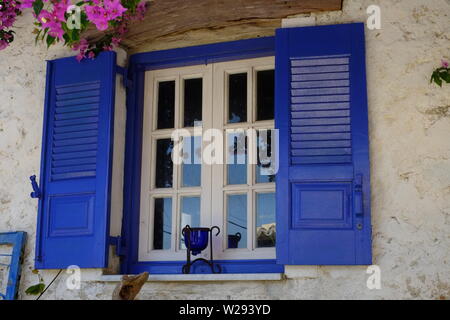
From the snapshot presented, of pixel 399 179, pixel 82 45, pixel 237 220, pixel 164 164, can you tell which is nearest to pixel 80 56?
pixel 82 45

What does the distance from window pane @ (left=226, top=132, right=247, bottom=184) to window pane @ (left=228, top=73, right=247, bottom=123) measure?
117 millimetres

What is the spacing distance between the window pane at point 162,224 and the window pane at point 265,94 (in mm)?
804

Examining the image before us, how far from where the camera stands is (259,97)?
16.4 feet

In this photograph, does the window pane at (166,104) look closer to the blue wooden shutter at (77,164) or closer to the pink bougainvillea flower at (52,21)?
the blue wooden shutter at (77,164)

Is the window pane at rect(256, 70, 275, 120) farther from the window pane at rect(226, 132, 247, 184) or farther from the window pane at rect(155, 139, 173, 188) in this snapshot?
the window pane at rect(155, 139, 173, 188)

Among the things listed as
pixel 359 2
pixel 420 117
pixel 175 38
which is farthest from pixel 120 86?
pixel 420 117

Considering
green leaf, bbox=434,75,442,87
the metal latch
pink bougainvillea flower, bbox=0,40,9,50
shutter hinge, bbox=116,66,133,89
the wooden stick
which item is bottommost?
the wooden stick

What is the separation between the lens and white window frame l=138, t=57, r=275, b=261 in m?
4.81

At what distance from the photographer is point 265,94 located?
196 inches

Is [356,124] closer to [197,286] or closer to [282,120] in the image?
[282,120]

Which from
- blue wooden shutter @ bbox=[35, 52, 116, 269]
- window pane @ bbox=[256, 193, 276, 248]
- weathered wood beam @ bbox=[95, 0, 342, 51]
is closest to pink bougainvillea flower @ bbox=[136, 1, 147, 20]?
weathered wood beam @ bbox=[95, 0, 342, 51]

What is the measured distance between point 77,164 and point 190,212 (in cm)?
76

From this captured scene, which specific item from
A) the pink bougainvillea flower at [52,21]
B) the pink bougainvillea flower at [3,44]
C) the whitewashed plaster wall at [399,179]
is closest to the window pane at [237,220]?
the whitewashed plaster wall at [399,179]

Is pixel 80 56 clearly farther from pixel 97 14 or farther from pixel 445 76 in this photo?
pixel 445 76
